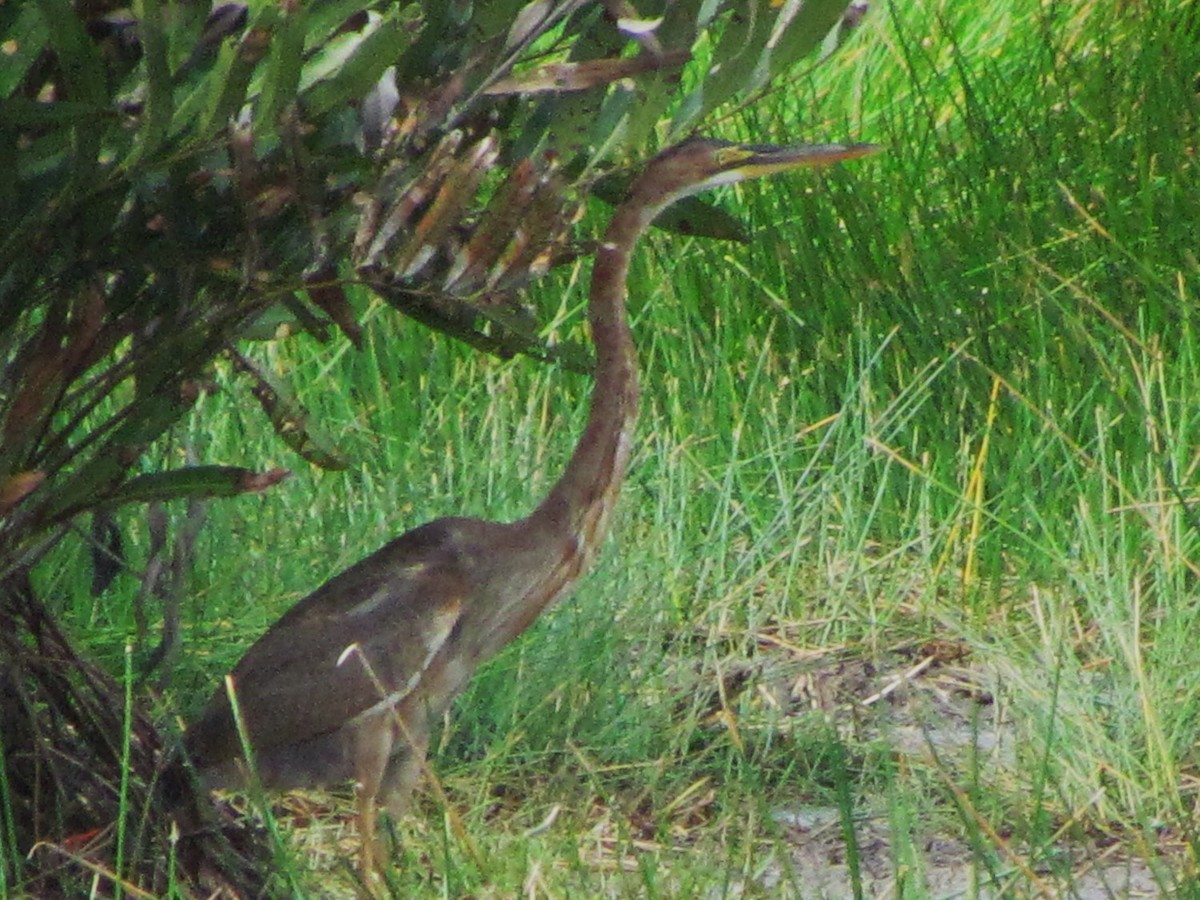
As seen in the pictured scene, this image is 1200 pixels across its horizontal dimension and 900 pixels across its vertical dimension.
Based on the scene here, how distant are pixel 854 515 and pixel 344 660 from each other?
1.68 metres

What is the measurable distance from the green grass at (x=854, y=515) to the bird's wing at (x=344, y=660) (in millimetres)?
280

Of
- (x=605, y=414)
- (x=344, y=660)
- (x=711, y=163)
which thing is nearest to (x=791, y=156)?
(x=711, y=163)

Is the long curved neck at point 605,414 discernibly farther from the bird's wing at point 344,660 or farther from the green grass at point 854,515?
the green grass at point 854,515

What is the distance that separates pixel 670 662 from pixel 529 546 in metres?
0.90

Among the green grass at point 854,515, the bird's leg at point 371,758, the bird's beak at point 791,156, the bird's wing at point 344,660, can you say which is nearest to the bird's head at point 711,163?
the bird's beak at point 791,156

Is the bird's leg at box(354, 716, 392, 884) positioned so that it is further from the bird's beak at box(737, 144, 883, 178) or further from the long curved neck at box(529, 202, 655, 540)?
the bird's beak at box(737, 144, 883, 178)

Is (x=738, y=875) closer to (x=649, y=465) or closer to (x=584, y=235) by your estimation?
(x=649, y=465)

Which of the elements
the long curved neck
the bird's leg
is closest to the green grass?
the bird's leg

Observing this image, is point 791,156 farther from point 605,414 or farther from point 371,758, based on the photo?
point 371,758

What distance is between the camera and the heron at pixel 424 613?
3260mm

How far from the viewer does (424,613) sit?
10.7ft

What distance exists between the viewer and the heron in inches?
128

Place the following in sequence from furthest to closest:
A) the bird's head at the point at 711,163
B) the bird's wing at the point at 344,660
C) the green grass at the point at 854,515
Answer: the green grass at the point at 854,515 < the bird's head at the point at 711,163 < the bird's wing at the point at 344,660

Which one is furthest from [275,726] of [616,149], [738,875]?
[616,149]
